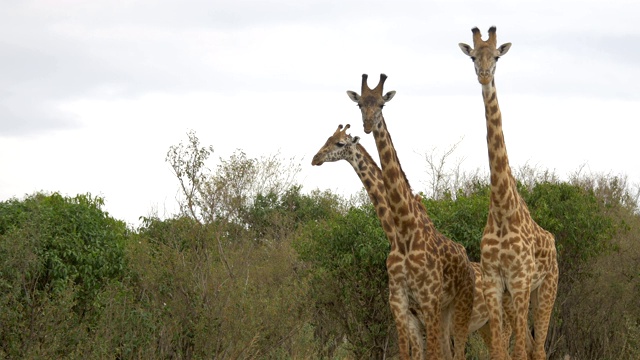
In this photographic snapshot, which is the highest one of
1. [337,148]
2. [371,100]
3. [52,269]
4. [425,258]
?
[371,100]

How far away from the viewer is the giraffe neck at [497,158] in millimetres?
12312

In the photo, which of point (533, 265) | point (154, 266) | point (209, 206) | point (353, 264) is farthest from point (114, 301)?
point (533, 265)

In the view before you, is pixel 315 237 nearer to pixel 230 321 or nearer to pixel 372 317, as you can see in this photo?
pixel 372 317

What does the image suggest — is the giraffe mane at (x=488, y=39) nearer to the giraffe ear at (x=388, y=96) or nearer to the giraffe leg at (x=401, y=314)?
the giraffe ear at (x=388, y=96)

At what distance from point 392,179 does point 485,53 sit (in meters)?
1.95

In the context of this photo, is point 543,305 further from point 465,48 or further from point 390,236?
point 465,48

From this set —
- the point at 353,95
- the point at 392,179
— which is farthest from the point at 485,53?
the point at 392,179

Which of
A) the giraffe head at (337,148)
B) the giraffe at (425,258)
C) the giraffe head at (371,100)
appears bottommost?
the giraffe at (425,258)

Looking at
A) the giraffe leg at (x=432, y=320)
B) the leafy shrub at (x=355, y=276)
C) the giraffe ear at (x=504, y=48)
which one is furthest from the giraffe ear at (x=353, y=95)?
the leafy shrub at (x=355, y=276)

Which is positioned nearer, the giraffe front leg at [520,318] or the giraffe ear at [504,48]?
the giraffe front leg at [520,318]

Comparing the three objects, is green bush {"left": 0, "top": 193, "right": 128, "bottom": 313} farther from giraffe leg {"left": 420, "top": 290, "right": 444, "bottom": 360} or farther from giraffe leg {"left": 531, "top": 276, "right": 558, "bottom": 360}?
giraffe leg {"left": 531, "top": 276, "right": 558, "bottom": 360}

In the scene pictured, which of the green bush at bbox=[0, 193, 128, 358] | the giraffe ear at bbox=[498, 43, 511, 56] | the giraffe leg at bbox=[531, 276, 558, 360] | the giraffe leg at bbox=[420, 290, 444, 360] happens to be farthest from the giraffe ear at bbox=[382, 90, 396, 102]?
the green bush at bbox=[0, 193, 128, 358]

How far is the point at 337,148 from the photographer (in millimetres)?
12641

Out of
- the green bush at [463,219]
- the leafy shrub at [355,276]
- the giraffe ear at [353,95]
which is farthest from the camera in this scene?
the green bush at [463,219]
